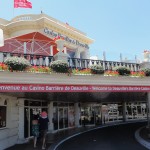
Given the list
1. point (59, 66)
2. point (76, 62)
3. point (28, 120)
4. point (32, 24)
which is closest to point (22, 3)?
point (32, 24)

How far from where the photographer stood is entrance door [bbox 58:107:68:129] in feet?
77.6

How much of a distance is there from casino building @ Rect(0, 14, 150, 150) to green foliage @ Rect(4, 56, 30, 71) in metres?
0.23

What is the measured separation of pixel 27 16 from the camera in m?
28.8


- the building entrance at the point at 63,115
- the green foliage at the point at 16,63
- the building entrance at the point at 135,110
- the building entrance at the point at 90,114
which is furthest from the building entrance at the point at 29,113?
the building entrance at the point at 135,110

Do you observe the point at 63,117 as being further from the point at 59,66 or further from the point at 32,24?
the point at 59,66

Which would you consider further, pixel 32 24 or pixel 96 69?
pixel 32 24

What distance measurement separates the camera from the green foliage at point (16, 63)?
11477mm

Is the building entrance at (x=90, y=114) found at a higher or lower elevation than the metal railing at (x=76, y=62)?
lower

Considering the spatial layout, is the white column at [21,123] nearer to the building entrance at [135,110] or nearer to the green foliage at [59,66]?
the green foliage at [59,66]

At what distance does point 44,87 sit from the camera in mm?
12008

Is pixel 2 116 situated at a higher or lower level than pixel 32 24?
lower

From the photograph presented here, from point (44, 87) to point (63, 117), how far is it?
41.4 ft

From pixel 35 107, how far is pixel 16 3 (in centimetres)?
824

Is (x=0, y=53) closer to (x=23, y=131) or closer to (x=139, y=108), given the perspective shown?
(x=23, y=131)
